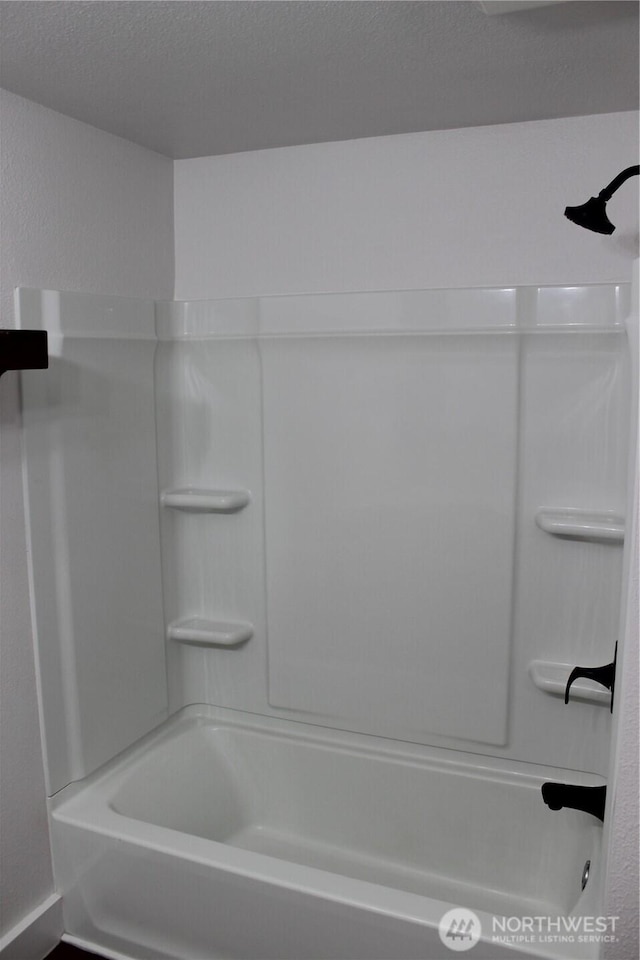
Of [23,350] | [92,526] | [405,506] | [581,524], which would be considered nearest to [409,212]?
[405,506]

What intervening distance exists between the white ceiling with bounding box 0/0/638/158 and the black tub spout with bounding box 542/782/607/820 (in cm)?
148

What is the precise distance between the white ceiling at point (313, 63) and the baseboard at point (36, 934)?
191cm

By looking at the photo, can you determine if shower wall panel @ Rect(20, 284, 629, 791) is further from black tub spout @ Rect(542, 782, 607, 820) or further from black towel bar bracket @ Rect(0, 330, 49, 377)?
black tub spout @ Rect(542, 782, 607, 820)

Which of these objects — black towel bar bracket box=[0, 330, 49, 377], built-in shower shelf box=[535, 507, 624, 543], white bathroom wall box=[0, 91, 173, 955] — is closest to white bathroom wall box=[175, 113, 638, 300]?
white bathroom wall box=[0, 91, 173, 955]

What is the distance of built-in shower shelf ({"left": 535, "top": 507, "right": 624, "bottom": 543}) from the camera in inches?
75.7

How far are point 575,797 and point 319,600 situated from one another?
0.87 metres

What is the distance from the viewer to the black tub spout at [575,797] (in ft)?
5.65

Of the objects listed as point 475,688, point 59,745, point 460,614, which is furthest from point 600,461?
point 59,745

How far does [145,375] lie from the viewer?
2285 millimetres

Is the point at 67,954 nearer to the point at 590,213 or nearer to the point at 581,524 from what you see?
the point at 581,524

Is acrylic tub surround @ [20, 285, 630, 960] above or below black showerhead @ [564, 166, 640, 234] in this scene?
below

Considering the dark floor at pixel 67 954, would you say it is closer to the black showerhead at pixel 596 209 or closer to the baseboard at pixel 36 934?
the baseboard at pixel 36 934

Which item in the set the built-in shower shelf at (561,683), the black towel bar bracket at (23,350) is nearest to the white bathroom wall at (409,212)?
the black towel bar bracket at (23,350)

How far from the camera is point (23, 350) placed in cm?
173
